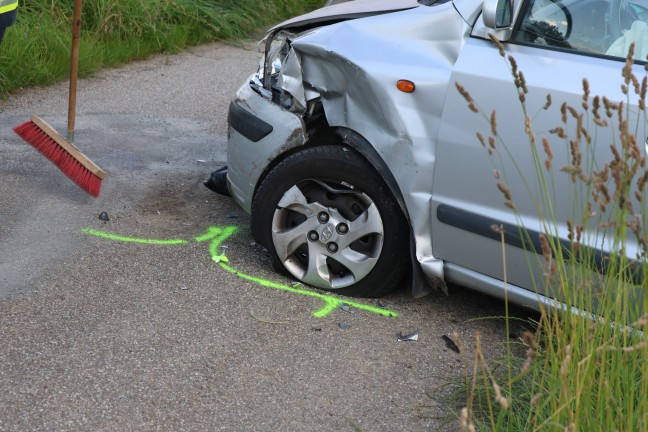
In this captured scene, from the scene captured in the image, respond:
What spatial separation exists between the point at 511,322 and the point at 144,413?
1.81 m

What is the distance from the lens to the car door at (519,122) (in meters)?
3.62

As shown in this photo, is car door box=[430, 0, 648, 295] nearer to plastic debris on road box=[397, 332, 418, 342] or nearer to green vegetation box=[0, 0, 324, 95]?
plastic debris on road box=[397, 332, 418, 342]

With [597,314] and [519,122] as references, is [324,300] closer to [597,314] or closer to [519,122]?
[519,122]

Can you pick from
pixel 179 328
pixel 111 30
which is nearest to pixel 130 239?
pixel 179 328

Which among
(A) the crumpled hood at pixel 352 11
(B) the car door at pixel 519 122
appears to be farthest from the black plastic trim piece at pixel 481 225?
(A) the crumpled hood at pixel 352 11

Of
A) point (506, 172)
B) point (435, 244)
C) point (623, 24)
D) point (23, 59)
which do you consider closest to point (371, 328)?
point (435, 244)

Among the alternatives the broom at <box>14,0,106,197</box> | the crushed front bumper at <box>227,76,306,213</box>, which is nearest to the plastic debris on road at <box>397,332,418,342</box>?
the crushed front bumper at <box>227,76,306,213</box>

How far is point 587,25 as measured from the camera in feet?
12.5

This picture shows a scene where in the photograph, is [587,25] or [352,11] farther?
[352,11]

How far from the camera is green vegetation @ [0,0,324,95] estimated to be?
26.3 ft

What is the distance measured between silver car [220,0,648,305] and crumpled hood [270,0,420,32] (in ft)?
0.03

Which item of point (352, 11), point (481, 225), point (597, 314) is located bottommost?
point (481, 225)

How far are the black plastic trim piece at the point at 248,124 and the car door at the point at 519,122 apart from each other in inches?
38.4

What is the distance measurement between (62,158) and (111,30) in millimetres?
3971
